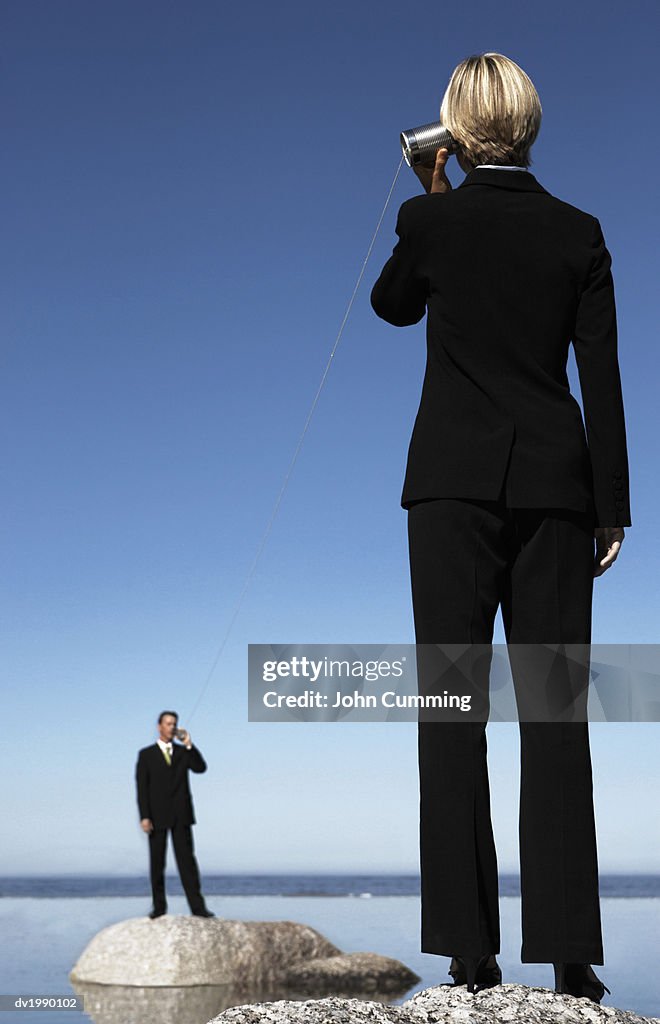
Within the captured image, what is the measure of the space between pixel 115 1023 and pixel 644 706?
4.69 metres

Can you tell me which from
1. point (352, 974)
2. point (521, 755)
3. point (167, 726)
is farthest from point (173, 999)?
point (521, 755)

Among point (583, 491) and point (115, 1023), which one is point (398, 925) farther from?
point (583, 491)

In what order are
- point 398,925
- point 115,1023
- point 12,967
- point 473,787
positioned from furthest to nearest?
1. point 398,925
2. point 12,967
3. point 115,1023
4. point 473,787

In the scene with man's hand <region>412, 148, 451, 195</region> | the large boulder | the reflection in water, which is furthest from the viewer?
the large boulder

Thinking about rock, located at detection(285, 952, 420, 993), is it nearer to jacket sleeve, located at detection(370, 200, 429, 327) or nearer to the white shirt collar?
jacket sleeve, located at detection(370, 200, 429, 327)

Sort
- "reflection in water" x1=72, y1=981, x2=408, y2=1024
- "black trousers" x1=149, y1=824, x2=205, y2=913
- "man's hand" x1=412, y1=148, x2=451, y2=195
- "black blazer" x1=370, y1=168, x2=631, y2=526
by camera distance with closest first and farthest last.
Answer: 1. "black blazer" x1=370, y1=168, x2=631, y2=526
2. "man's hand" x1=412, y1=148, x2=451, y2=195
3. "reflection in water" x1=72, y1=981, x2=408, y2=1024
4. "black trousers" x1=149, y1=824, x2=205, y2=913

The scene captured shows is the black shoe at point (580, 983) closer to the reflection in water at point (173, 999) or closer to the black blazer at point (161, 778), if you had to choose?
the reflection in water at point (173, 999)

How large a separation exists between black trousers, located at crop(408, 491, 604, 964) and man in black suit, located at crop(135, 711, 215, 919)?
525cm

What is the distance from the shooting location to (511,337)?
2.69m

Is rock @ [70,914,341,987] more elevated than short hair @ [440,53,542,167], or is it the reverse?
short hair @ [440,53,542,167]

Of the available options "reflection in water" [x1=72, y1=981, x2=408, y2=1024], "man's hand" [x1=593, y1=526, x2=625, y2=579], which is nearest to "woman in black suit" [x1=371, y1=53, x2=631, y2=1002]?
"man's hand" [x1=593, y1=526, x2=625, y2=579]

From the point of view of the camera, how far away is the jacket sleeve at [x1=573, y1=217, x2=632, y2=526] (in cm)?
266

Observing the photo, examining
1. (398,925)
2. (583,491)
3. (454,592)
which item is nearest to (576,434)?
(583,491)

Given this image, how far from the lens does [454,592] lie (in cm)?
253
